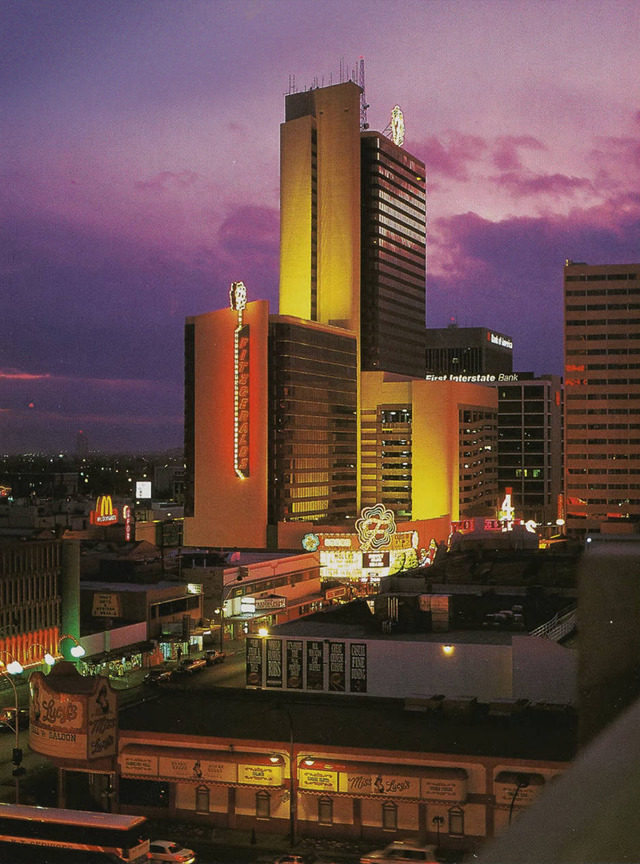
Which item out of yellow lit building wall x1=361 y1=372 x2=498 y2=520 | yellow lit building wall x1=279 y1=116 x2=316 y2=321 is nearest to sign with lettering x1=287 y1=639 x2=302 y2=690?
yellow lit building wall x1=361 y1=372 x2=498 y2=520

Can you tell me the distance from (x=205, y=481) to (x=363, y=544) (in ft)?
88.5

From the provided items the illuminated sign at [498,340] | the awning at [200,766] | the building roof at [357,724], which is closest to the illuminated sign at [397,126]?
the illuminated sign at [498,340]

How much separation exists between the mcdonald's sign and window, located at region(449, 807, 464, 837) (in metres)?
50.8

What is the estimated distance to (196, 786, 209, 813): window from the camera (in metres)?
22.9

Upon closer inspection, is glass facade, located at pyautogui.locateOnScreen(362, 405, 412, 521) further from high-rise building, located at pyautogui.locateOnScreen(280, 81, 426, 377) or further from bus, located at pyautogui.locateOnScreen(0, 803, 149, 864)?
bus, located at pyautogui.locateOnScreen(0, 803, 149, 864)

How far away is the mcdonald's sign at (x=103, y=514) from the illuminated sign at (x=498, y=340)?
418ft

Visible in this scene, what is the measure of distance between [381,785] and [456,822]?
1.83m

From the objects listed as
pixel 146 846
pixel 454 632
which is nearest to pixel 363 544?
pixel 454 632

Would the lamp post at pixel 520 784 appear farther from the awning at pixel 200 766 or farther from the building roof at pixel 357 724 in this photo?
the awning at pixel 200 766

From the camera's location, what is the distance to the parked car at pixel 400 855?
18797mm

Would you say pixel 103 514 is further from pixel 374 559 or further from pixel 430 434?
pixel 430 434

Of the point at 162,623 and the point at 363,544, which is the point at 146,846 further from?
the point at 363,544

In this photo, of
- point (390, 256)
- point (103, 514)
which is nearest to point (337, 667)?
point (103, 514)

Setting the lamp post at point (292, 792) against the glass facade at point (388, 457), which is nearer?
the lamp post at point (292, 792)
